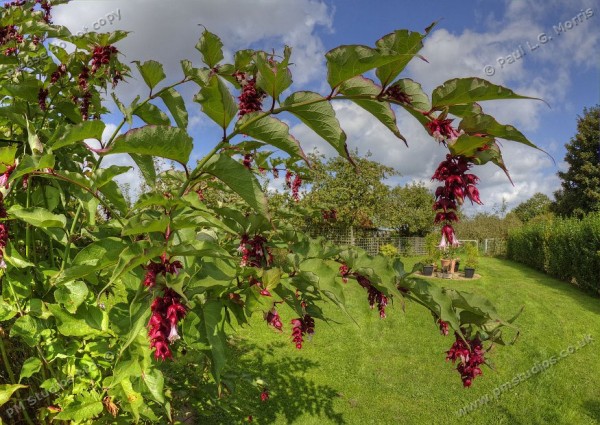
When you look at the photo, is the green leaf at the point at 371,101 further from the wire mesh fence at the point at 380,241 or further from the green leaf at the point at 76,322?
the wire mesh fence at the point at 380,241

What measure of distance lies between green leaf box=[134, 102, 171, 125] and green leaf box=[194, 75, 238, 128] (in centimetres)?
60

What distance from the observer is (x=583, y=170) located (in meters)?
29.9

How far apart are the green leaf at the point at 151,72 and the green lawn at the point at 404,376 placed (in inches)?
102

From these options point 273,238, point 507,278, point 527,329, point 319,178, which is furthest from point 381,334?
point 319,178

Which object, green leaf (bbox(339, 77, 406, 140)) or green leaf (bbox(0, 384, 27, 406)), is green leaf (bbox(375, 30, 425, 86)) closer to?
green leaf (bbox(339, 77, 406, 140))

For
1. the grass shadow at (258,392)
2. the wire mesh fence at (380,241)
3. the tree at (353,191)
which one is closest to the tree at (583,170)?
the wire mesh fence at (380,241)

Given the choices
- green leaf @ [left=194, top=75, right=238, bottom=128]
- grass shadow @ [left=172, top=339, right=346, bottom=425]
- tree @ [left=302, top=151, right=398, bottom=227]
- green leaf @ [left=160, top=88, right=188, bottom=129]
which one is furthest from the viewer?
tree @ [left=302, top=151, right=398, bottom=227]

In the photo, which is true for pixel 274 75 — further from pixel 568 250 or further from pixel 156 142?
pixel 568 250

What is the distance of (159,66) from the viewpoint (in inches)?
64.1

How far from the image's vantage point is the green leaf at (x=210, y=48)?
1.60m

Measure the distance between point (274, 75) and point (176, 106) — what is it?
65 cm

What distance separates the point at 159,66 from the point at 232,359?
513cm

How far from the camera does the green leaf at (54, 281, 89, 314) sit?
5.36 feet

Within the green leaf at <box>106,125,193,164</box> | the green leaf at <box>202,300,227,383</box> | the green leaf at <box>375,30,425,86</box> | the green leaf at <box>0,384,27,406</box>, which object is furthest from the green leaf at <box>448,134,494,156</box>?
the green leaf at <box>0,384,27,406</box>
